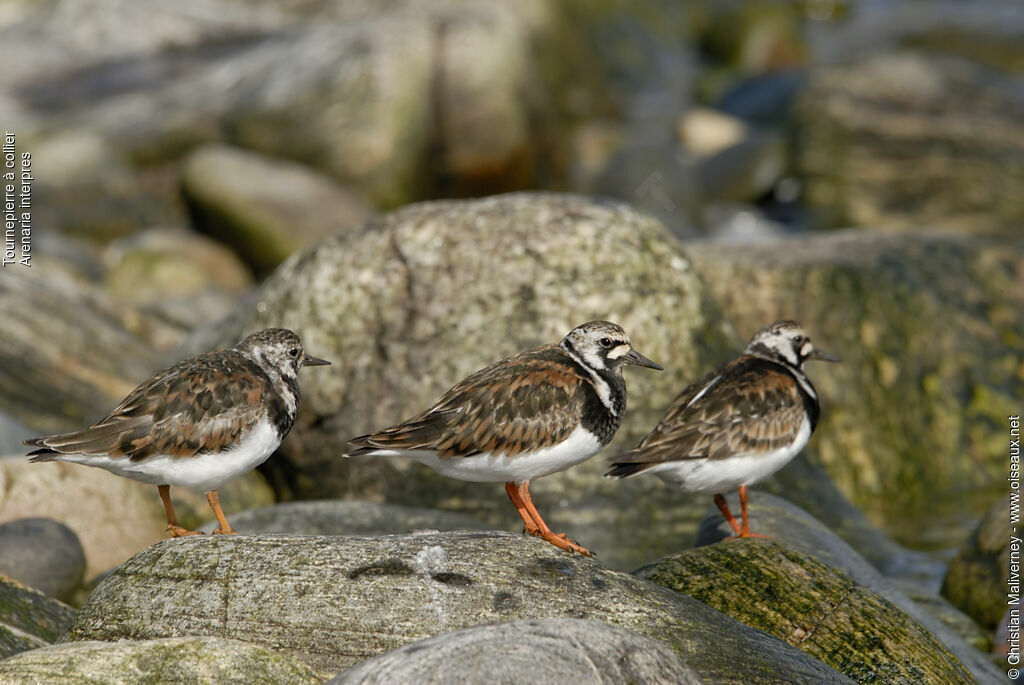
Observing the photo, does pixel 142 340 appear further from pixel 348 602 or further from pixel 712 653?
pixel 712 653

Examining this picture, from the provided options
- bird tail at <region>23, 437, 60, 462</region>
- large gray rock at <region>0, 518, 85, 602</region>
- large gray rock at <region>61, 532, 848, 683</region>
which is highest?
bird tail at <region>23, 437, 60, 462</region>

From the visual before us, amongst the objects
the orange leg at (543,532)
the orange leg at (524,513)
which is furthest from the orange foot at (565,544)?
the orange leg at (524,513)

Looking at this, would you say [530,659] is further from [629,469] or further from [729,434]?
[729,434]

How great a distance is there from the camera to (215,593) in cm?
545

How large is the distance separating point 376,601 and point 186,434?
5.55ft

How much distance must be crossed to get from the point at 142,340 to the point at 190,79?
28.6 feet

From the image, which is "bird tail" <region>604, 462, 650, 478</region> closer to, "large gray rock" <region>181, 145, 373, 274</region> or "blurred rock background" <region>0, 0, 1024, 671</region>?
"blurred rock background" <region>0, 0, 1024, 671</region>

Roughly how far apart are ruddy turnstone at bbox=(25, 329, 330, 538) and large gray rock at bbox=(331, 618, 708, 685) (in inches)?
82.6

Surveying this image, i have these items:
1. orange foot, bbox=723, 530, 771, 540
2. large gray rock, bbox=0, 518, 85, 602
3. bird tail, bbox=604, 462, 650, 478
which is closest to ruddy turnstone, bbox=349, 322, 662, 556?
bird tail, bbox=604, 462, 650, 478

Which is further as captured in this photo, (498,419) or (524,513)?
(524,513)

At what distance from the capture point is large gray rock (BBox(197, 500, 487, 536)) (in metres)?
7.75

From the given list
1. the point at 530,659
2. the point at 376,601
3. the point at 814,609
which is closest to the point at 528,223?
the point at 814,609

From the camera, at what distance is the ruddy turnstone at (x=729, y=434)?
702 cm

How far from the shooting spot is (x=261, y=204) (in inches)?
679
